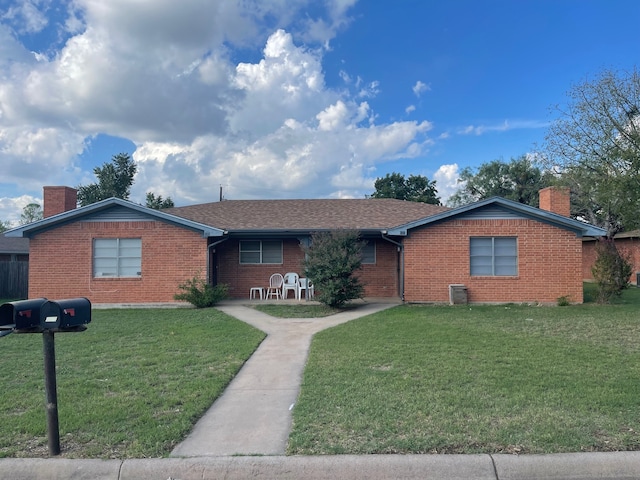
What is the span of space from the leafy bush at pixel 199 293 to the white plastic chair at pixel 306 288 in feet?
9.17

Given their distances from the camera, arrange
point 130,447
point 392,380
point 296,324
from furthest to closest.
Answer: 1. point 296,324
2. point 392,380
3. point 130,447

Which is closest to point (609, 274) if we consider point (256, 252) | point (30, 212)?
point (256, 252)

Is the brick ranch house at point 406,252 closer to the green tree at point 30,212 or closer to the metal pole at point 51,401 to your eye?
the metal pole at point 51,401

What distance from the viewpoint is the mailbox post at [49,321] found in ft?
13.2

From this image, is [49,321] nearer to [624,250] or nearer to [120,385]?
[120,385]

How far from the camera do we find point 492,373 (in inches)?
253

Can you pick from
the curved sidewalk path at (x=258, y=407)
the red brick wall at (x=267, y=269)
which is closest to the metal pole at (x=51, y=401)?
the curved sidewalk path at (x=258, y=407)

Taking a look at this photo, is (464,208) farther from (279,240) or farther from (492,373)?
(492,373)

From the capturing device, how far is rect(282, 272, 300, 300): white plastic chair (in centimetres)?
1716

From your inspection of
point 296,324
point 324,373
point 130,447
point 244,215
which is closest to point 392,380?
point 324,373

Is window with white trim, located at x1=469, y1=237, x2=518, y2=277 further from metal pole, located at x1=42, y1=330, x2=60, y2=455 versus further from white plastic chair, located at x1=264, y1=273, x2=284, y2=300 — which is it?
metal pole, located at x1=42, y1=330, x2=60, y2=455

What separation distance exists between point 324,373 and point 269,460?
108 inches

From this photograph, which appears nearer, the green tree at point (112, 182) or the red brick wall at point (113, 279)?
the red brick wall at point (113, 279)

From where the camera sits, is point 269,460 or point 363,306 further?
point 363,306
